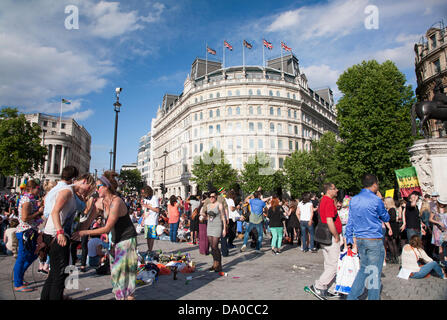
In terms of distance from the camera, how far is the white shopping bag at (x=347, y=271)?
4781 mm

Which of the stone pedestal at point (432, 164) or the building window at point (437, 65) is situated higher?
the building window at point (437, 65)

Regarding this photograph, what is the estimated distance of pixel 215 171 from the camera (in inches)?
1794

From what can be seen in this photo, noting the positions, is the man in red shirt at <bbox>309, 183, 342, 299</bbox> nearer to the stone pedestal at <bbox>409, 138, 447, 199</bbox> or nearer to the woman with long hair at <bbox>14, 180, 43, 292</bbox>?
the woman with long hair at <bbox>14, 180, 43, 292</bbox>

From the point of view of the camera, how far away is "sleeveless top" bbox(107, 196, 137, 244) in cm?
396

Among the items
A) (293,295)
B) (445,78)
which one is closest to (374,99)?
(445,78)

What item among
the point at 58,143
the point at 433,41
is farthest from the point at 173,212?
the point at 58,143

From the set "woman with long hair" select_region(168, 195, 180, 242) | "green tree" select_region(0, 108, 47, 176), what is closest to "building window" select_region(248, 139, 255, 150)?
"green tree" select_region(0, 108, 47, 176)

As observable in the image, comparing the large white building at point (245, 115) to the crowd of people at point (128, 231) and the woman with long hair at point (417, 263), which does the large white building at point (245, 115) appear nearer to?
the crowd of people at point (128, 231)

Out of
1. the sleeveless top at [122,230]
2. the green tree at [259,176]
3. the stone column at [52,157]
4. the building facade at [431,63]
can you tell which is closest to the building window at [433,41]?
the building facade at [431,63]

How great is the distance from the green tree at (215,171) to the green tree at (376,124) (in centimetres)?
2062

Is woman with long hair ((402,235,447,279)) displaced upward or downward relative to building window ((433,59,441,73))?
downward

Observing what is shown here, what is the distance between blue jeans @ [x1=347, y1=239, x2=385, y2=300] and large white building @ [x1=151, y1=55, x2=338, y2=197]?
45854 millimetres

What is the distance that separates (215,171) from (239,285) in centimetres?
4001

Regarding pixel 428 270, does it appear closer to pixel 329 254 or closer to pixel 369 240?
pixel 329 254
